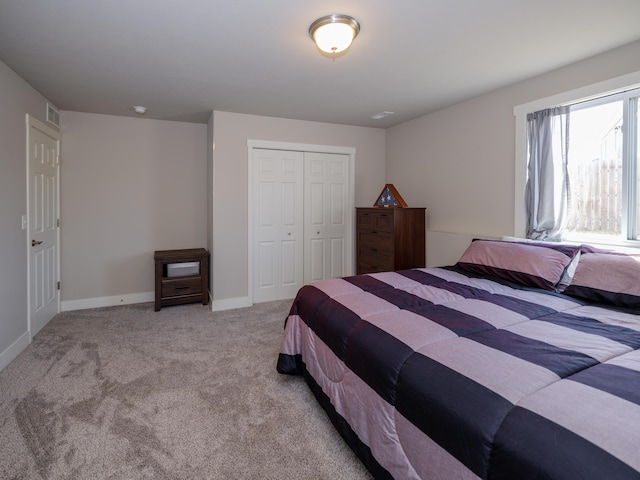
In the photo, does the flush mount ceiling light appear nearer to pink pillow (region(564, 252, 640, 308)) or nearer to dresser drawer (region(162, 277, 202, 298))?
pink pillow (region(564, 252, 640, 308))

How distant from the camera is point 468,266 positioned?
2.78m

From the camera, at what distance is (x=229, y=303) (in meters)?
4.02

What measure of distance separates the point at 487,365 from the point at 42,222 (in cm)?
413

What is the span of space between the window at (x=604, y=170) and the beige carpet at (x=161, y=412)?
2590 mm

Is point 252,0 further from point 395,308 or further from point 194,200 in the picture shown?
point 194,200

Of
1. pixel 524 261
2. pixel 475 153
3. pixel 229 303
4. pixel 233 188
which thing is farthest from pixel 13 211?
pixel 475 153

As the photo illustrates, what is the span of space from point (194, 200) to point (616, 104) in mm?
4444

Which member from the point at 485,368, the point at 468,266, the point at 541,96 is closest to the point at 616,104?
the point at 541,96

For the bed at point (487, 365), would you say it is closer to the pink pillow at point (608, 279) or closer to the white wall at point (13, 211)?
the pink pillow at point (608, 279)

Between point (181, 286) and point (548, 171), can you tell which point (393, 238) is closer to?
point (548, 171)

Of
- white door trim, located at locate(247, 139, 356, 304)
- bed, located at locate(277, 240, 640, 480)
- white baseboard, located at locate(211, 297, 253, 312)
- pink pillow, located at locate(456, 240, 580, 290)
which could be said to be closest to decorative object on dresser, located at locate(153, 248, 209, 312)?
white baseboard, located at locate(211, 297, 253, 312)

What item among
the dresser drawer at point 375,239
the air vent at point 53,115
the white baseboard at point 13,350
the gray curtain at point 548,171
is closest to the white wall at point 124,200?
the air vent at point 53,115

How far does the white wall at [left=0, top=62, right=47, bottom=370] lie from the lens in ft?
8.48

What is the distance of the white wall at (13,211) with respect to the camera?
2.59m
